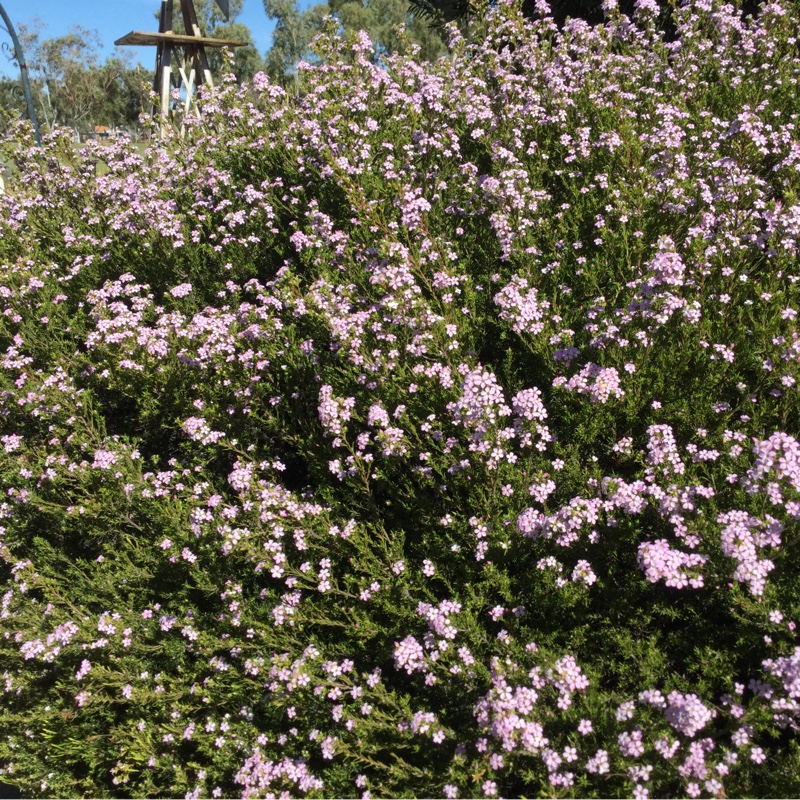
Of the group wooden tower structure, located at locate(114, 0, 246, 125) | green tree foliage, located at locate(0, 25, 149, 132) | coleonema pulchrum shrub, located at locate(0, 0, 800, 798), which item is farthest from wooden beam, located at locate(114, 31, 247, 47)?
green tree foliage, located at locate(0, 25, 149, 132)

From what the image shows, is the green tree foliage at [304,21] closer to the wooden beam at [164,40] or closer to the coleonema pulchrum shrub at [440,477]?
the wooden beam at [164,40]

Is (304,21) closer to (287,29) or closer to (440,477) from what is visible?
(287,29)

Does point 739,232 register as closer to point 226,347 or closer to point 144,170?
point 226,347

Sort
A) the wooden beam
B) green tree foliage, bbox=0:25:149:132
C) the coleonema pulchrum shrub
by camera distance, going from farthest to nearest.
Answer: green tree foliage, bbox=0:25:149:132 → the wooden beam → the coleonema pulchrum shrub

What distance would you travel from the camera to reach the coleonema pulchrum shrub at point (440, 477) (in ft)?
9.91

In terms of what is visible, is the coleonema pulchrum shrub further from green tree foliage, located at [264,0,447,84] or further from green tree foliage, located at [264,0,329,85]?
green tree foliage, located at [264,0,329,85]

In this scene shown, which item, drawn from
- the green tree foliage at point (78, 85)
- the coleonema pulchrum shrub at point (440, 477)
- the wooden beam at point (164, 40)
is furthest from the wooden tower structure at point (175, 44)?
the green tree foliage at point (78, 85)

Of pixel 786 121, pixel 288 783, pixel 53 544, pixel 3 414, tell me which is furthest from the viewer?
pixel 786 121

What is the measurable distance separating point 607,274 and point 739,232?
1.00 meters

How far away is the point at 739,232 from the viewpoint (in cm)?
452

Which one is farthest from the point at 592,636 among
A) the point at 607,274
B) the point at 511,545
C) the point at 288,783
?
the point at 607,274

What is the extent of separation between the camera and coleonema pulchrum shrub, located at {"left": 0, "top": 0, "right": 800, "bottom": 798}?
3.02m

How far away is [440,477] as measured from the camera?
4148 mm

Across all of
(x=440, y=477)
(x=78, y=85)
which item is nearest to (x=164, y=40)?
(x=440, y=477)
